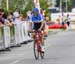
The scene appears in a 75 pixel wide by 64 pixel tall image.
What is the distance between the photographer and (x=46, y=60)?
17609 mm

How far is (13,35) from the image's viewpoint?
25.8m

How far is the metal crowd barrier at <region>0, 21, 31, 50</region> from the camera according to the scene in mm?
23391

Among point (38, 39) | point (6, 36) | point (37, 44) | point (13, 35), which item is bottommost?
point (13, 35)

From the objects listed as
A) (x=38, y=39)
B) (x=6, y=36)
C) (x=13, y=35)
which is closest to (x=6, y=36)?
(x=6, y=36)

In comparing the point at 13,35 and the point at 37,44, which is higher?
the point at 37,44

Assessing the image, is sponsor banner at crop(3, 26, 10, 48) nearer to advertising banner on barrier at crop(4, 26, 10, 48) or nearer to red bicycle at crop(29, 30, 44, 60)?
advertising banner on barrier at crop(4, 26, 10, 48)

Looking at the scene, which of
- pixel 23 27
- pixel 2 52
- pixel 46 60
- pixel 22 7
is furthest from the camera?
pixel 22 7

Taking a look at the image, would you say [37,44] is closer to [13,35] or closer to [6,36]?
[6,36]

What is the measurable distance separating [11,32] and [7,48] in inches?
64.5

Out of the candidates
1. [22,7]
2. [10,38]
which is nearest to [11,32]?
[10,38]

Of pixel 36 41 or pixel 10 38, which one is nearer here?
pixel 36 41

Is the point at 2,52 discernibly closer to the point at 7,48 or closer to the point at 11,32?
the point at 7,48

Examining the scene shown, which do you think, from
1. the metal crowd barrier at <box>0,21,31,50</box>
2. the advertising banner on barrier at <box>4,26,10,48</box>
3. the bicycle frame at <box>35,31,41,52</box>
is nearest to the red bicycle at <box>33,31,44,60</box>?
the bicycle frame at <box>35,31,41,52</box>

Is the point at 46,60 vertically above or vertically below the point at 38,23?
below
